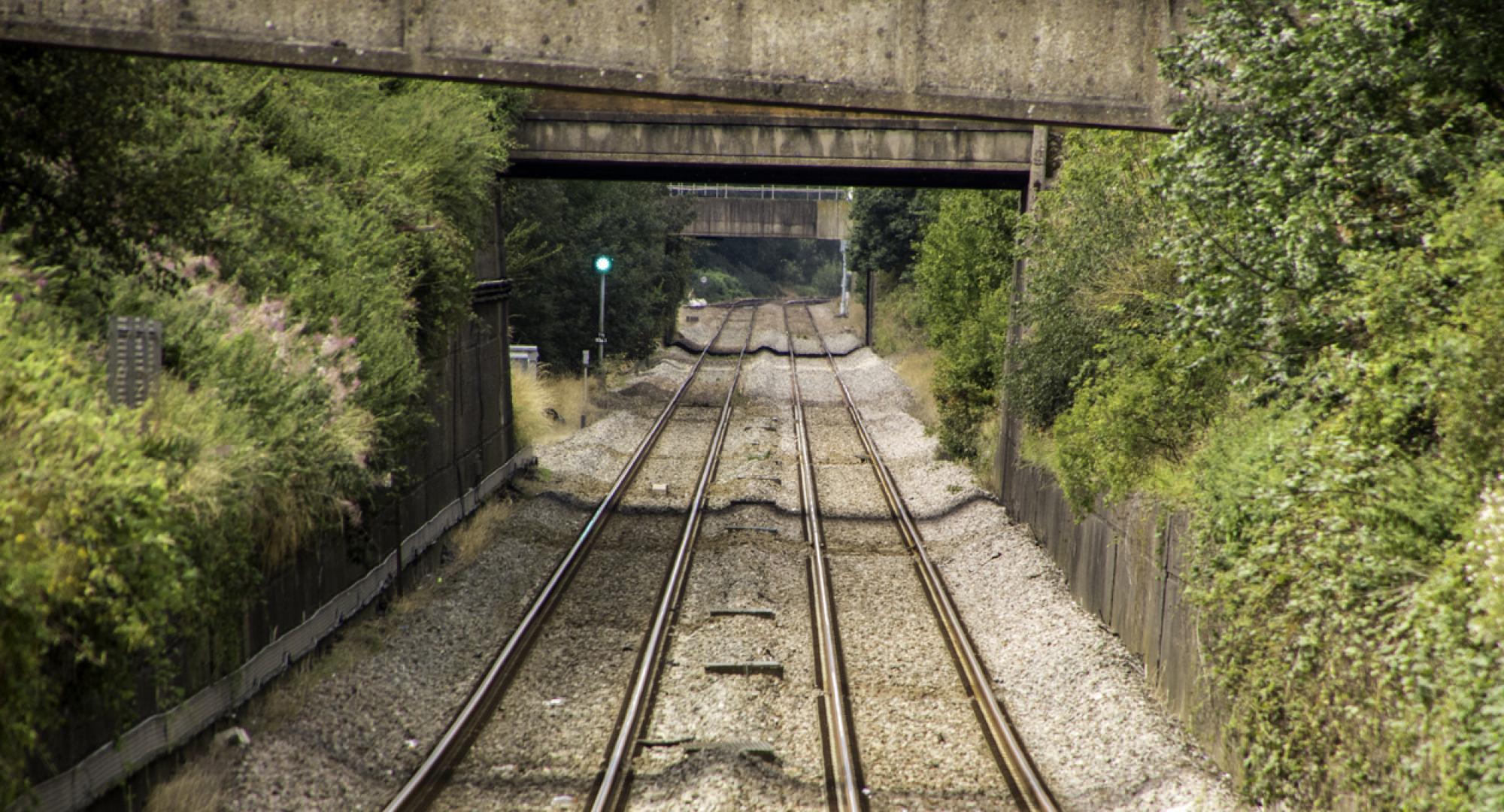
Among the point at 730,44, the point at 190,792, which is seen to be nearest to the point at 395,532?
the point at 190,792

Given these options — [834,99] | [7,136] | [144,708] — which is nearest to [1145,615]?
[834,99]

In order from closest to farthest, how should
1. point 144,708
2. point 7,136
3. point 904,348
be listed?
1. point 144,708
2. point 7,136
3. point 904,348

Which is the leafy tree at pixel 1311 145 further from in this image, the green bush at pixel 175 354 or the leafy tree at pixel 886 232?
the leafy tree at pixel 886 232

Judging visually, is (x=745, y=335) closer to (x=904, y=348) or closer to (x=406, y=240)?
(x=904, y=348)

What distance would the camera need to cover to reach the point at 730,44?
31.2 ft

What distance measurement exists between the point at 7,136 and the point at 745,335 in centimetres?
4746

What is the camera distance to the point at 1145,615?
38.1 feet

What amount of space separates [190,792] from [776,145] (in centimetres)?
1435

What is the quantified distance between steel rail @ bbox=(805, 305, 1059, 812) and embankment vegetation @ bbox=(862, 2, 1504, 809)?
1.50 meters

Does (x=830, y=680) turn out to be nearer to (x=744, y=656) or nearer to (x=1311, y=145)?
(x=744, y=656)

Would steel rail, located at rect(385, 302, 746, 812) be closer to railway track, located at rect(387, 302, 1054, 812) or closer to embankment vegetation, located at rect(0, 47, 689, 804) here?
railway track, located at rect(387, 302, 1054, 812)

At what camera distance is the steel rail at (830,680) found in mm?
8828

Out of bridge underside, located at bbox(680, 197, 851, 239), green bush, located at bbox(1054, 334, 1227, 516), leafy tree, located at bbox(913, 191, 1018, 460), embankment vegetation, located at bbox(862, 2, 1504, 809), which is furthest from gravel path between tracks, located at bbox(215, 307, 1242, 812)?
bridge underside, located at bbox(680, 197, 851, 239)

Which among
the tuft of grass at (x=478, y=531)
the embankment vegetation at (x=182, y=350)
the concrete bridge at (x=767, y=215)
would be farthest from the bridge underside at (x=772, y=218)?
the embankment vegetation at (x=182, y=350)
